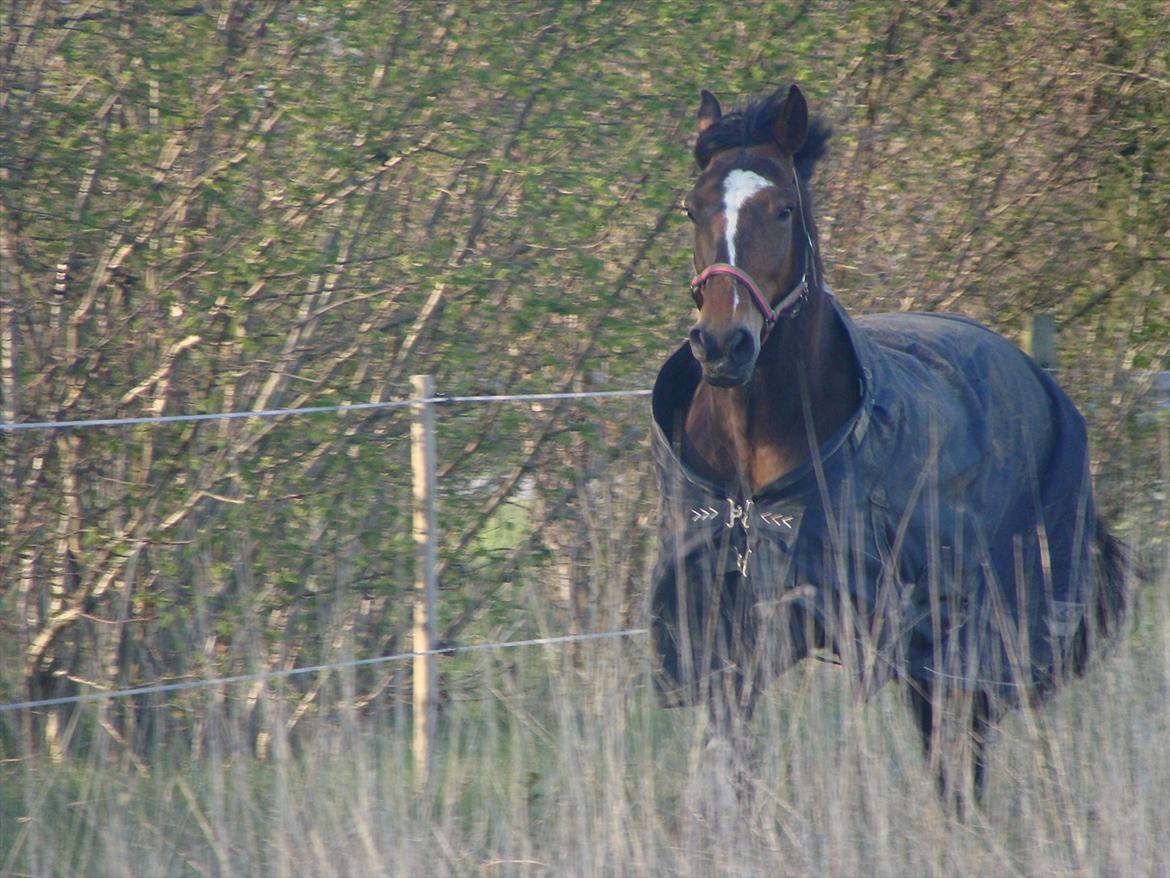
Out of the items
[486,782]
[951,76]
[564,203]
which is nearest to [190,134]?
[564,203]

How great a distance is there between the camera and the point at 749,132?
373 centimetres

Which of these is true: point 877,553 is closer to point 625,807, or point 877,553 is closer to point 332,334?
point 625,807

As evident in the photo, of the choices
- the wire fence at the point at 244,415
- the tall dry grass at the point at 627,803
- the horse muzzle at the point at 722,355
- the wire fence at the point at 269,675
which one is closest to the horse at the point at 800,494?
the horse muzzle at the point at 722,355

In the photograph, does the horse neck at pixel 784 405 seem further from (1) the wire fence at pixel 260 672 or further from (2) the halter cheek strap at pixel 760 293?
(1) the wire fence at pixel 260 672

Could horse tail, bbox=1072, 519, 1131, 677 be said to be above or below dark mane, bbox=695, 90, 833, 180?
below

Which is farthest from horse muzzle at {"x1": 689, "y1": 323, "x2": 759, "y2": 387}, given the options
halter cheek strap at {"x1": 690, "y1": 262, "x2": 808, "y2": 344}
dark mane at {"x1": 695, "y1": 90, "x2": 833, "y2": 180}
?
dark mane at {"x1": 695, "y1": 90, "x2": 833, "y2": 180}

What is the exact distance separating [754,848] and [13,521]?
303 cm

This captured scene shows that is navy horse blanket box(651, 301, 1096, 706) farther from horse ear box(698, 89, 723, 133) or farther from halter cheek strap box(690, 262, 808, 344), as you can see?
horse ear box(698, 89, 723, 133)

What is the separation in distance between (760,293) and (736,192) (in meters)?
0.29

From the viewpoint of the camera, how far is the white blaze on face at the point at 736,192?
3488 mm

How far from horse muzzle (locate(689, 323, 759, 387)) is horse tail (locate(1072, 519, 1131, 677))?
6.43 feet

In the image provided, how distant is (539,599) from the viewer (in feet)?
17.8

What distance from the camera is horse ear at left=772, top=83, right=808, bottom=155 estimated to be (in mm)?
3721

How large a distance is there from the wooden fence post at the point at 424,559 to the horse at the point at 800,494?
0.90 metres
